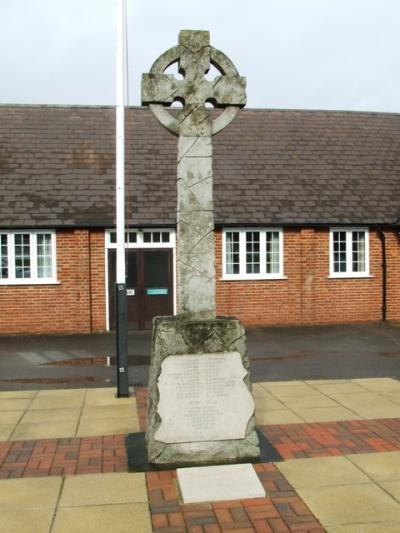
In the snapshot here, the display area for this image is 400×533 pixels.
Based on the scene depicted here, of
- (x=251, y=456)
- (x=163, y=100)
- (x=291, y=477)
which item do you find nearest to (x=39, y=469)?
(x=251, y=456)

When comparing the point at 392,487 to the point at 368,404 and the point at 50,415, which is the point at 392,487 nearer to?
the point at 368,404

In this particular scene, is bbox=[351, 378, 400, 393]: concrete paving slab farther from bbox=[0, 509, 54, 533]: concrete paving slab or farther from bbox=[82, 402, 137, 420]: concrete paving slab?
bbox=[0, 509, 54, 533]: concrete paving slab

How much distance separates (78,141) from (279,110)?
7.53 metres

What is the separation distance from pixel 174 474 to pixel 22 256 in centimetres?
1233

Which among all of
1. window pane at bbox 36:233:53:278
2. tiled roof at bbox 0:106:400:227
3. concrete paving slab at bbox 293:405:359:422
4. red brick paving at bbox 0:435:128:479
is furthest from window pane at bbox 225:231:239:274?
red brick paving at bbox 0:435:128:479

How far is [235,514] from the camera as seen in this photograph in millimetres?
4281

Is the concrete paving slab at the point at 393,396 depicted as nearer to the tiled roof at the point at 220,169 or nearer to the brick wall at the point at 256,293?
the brick wall at the point at 256,293

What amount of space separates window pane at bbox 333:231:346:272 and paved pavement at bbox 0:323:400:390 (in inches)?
74.8

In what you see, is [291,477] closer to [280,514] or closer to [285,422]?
[280,514]

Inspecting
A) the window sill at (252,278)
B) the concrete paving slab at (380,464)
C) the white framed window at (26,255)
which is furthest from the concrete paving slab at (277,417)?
the white framed window at (26,255)

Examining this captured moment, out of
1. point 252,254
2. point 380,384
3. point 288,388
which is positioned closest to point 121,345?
point 288,388

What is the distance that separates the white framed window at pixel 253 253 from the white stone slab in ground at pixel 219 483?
40.2 ft

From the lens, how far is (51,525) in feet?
13.8

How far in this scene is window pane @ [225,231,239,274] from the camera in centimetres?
1722
